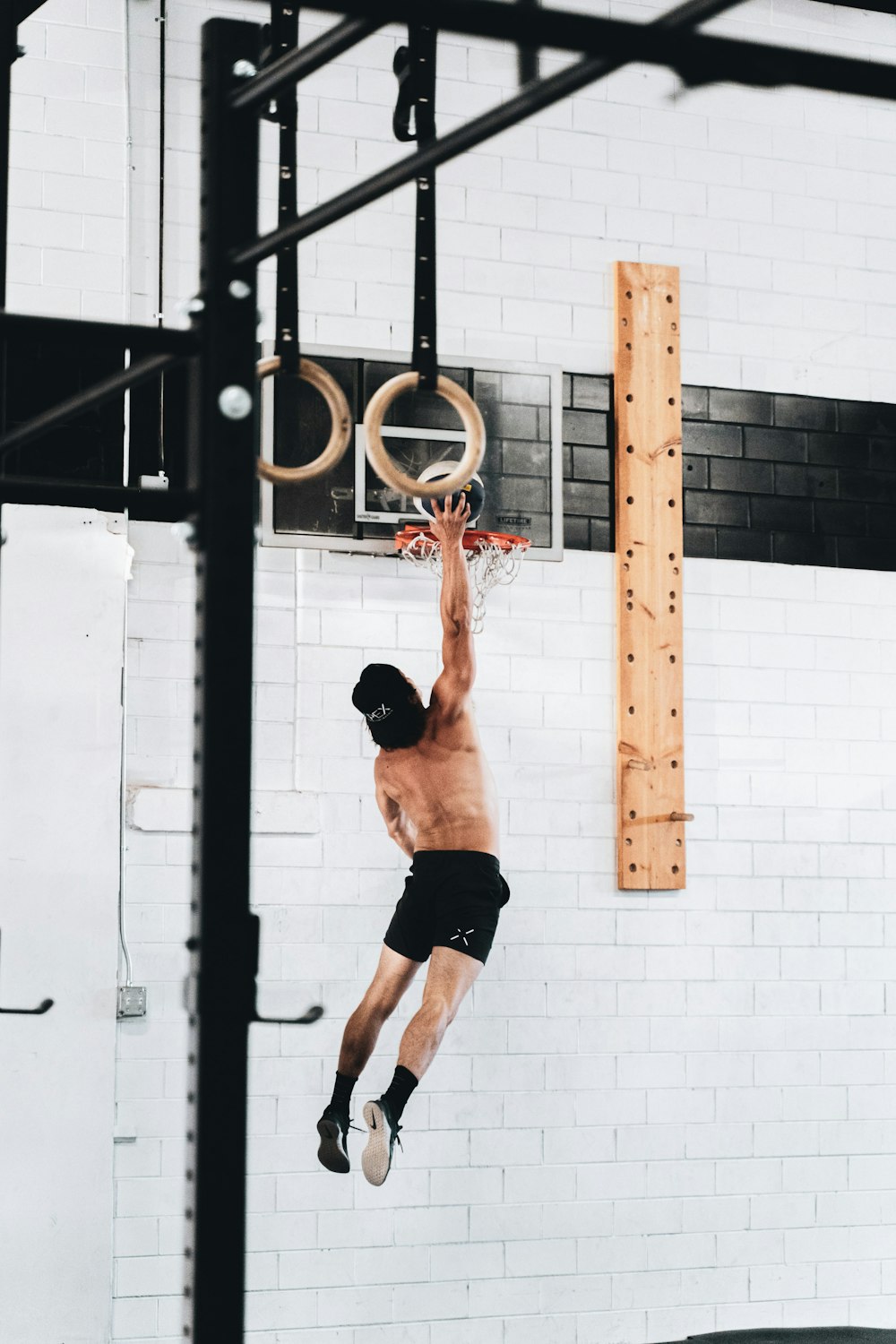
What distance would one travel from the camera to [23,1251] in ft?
16.6

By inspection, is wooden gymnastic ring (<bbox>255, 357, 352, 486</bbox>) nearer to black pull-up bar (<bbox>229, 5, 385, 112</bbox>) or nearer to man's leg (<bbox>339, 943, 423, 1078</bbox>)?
black pull-up bar (<bbox>229, 5, 385, 112</bbox>)

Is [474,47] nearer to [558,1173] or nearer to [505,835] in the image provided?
[505,835]

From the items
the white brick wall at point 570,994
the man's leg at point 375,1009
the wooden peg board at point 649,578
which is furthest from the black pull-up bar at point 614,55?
the wooden peg board at point 649,578

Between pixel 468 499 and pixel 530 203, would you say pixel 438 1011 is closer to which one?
pixel 468 499

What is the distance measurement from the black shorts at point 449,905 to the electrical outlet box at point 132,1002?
3.04 feet

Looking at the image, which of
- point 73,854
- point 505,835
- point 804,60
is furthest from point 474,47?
point 804,60

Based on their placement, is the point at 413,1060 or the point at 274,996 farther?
the point at 274,996

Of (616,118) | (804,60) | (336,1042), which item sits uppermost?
(616,118)

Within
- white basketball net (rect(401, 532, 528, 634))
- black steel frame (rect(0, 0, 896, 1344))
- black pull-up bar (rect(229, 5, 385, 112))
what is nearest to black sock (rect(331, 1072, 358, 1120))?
white basketball net (rect(401, 532, 528, 634))

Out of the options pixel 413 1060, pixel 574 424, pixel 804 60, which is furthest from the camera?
pixel 574 424

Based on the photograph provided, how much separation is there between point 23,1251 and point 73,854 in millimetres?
1371

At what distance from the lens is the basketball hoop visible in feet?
17.7

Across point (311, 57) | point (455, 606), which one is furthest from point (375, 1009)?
point (311, 57)

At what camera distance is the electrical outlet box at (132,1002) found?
5.35 meters
